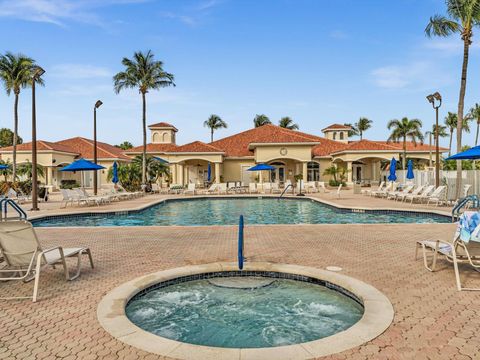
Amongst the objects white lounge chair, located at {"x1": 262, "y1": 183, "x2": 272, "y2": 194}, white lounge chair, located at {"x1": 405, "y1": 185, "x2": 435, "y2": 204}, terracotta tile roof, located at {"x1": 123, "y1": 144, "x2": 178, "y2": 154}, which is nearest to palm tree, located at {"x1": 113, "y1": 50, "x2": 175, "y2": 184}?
terracotta tile roof, located at {"x1": 123, "y1": 144, "x2": 178, "y2": 154}

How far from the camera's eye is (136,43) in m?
29.7

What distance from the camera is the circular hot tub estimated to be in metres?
3.54

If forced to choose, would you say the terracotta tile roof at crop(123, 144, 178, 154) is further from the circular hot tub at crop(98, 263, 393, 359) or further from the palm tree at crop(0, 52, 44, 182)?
the circular hot tub at crop(98, 263, 393, 359)

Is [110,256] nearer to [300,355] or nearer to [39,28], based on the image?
[300,355]

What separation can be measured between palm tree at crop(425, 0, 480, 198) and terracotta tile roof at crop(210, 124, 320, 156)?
13232 millimetres

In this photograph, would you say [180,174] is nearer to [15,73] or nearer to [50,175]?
[50,175]

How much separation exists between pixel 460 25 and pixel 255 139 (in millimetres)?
22004

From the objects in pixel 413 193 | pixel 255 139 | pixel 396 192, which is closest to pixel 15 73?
pixel 255 139

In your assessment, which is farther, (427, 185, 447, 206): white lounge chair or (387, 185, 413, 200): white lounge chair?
(387, 185, 413, 200): white lounge chair

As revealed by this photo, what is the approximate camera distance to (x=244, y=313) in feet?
16.4

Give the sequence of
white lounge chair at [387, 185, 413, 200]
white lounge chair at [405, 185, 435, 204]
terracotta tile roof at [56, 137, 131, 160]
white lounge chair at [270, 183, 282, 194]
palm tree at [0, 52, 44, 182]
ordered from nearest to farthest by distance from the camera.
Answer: white lounge chair at [405, 185, 435, 204]
white lounge chair at [387, 185, 413, 200]
white lounge chair at [270, 183, 282, 194]
palm tree at [0, 52, 44, 182]
terracotta tile roof at [56, 137, 131, 160]

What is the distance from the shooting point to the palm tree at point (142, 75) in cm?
3011

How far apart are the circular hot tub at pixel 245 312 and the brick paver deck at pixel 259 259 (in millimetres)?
216

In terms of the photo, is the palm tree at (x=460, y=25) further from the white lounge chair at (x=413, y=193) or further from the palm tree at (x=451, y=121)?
the palm tree at (x=451, y=121)
